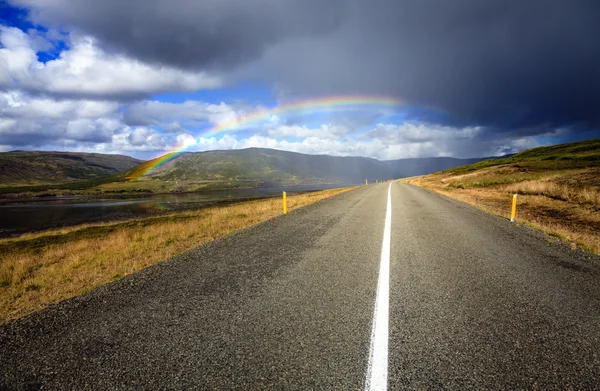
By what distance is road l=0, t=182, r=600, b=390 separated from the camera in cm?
269

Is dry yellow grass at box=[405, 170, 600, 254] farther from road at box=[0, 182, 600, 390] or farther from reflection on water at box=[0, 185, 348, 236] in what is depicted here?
reflection on water at box=[0, 185, 348, 236]

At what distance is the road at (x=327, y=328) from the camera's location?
2686mm

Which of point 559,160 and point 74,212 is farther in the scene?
point 559,160

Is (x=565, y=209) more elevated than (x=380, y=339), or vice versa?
(x=380, y=339)

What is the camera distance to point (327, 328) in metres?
3.54

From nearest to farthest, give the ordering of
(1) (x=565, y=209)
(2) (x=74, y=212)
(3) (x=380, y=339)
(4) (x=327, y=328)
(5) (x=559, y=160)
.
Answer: (3) (x=380, y=339) → (4) (x=327, y=328) → (1) (x=565, y=209) → (2) (x=74, y=212) → (5) (x=559, y=160)

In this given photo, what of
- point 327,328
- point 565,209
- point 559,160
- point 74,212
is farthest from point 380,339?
point 559,160

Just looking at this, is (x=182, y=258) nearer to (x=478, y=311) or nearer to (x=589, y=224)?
(x=478, y=311)

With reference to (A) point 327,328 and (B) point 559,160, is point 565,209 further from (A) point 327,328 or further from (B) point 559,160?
(B) point 559,160

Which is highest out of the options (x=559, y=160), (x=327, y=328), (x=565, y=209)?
(x=559, y=160)

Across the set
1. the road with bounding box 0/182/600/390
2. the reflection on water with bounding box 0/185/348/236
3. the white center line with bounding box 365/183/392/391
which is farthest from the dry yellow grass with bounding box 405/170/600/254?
the reflection on water with bounding box 0/185/348/236

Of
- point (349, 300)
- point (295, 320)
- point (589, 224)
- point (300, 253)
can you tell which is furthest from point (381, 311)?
point (589, 224)

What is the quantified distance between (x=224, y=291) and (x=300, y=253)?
9.02ft

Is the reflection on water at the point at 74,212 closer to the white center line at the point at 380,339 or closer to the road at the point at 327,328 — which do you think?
the road at the point at 327,328
